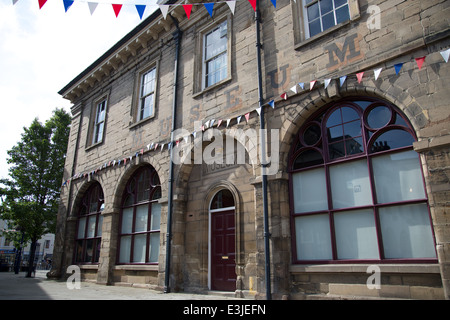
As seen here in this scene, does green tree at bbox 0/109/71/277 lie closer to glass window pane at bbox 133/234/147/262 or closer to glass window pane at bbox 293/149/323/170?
glass window pane at bbox 133/234/147/262

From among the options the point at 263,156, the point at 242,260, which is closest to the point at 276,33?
the point at 263,156

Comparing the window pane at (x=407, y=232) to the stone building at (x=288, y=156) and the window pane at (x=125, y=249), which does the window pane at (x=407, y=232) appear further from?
the window pane at (x=125, y=249)

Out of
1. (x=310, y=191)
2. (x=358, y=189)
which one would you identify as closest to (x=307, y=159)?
(x=310, y=191)

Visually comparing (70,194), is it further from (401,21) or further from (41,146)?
(401,21)

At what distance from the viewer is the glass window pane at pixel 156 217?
34.3ft

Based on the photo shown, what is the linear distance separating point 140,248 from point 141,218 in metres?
0.98

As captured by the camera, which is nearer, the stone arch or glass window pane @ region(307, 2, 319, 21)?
the stone arch

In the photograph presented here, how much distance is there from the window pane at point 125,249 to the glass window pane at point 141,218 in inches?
23.4

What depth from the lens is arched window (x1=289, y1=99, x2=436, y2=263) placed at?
5703 millimetres

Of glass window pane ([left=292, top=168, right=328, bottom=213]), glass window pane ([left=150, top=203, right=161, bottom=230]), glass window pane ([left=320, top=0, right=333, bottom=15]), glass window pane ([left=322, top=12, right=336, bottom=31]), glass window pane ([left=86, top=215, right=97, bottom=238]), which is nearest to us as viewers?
glass window pane ([left=292, top=168, right=328, bottom=213])

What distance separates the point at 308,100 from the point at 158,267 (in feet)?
20.2

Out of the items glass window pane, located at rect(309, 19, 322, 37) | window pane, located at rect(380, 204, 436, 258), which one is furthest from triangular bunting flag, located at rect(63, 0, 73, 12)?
window pane, located at rect(380, 204, 436, 258)

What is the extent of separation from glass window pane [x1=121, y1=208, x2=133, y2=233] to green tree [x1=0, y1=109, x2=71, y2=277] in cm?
784

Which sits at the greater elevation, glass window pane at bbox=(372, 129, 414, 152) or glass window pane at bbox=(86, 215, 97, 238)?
glass window pane at bbox=(372, 129, 414, 152)
